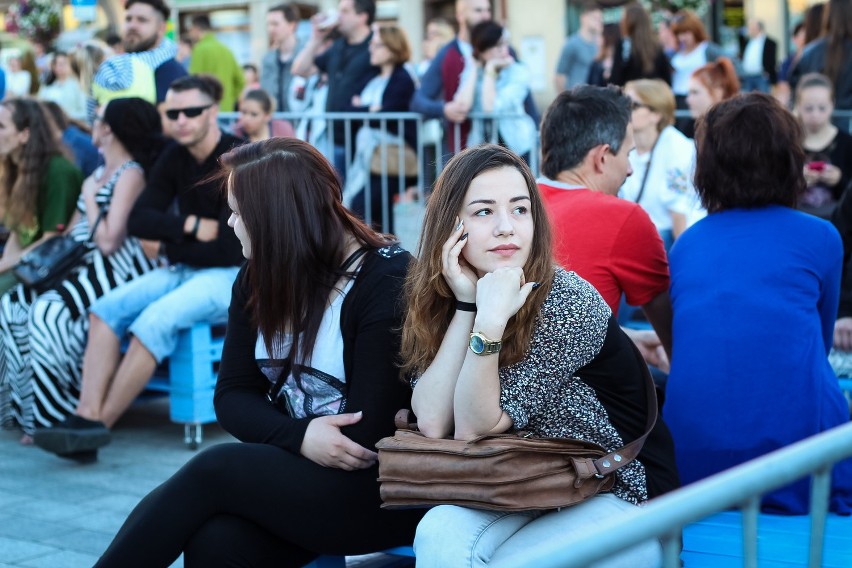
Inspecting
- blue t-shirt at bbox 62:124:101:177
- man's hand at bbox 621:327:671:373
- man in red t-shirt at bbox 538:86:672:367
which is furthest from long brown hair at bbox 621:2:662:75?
man's hand at bbox 621:327:671:373

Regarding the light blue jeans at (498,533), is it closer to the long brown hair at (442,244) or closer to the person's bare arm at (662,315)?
the long brown hair at (442,244)

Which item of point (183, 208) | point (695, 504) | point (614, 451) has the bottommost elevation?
point (614, 451)

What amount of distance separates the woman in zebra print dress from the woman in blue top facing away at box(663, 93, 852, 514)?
341 cm

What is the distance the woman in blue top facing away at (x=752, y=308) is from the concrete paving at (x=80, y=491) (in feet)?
3.48

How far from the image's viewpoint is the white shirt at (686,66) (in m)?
9.36

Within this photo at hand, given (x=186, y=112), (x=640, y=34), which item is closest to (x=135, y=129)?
(x=186, y=112)

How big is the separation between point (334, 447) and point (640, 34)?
662 cm

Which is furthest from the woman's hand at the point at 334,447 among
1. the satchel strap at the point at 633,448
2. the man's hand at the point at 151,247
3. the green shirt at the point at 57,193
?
the green shirt at the point at 57,193

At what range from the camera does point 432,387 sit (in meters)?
2.85

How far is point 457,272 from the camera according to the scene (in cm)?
283

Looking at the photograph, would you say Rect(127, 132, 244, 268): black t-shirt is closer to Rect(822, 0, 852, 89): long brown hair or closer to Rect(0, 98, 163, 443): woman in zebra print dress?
Rect(0, 98, 163, 443): woman in zebra print dress

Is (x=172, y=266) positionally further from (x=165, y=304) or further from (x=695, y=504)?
(x=695, y=504)

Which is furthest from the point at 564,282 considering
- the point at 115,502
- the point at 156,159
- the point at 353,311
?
the point at 156,159

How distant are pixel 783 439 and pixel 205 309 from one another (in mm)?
3212
